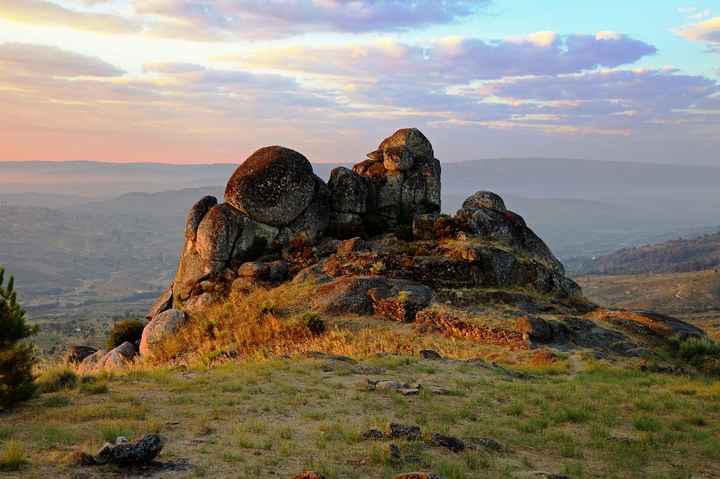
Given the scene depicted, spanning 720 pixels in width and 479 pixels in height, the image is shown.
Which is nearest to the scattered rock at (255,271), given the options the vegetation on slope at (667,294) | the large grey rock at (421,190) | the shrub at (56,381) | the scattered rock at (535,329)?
the large grey rock at (421,190)

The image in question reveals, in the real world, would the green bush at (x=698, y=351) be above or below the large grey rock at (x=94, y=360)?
above

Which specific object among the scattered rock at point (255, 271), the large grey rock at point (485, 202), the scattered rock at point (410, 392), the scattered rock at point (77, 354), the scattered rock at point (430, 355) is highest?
the large grey rock at point (485, 202)

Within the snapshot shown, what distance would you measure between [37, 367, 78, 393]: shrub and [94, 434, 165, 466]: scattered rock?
6.83 meters

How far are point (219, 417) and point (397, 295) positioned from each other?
47.8 ft

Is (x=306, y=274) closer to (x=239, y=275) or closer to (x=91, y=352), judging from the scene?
(x=239, y=275)

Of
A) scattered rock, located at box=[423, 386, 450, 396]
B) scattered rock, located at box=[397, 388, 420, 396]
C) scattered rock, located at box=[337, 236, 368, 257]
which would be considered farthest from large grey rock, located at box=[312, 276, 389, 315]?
scattered rock, located at box=[397, 388, 420, 396]

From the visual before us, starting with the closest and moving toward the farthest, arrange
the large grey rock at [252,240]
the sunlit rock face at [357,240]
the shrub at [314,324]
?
the shrub at [314,324] < the sunlit rock face at [357,240] < the large grey rock at [252,240]

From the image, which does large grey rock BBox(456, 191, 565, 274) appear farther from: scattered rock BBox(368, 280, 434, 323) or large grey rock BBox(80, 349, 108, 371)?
large grey rock BBox(80, 349, 108, 371)

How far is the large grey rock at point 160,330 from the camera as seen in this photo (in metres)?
28.4

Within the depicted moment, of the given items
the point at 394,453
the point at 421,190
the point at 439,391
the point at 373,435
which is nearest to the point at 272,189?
the point at 421,190

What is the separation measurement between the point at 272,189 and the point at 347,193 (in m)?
4.57

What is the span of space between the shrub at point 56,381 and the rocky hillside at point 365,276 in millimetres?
8541

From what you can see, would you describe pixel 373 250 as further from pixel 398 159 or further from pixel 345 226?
pixel 398 159

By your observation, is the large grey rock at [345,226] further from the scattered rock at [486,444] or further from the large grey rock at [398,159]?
the scattered rock at [486,444]
